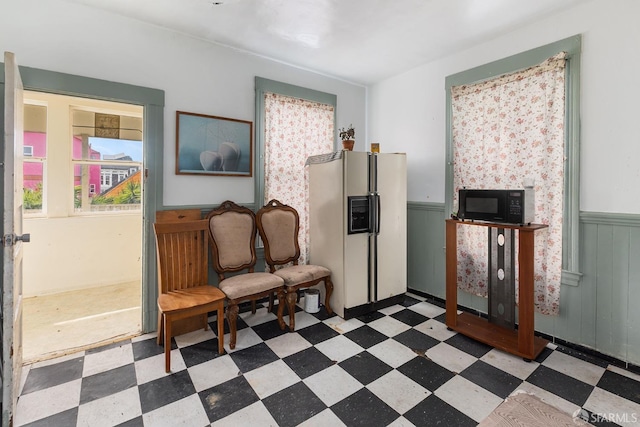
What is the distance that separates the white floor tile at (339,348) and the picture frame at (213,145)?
1.85 meters

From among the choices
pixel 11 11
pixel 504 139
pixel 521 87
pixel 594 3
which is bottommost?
pixel 504 139

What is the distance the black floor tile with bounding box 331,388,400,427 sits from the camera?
67.1 inches

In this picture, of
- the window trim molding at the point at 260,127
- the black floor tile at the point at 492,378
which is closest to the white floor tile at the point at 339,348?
the black floor tile at the point at 492,378

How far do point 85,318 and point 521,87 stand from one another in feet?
15.4

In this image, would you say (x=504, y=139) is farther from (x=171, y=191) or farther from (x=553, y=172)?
(x=171, y=191)

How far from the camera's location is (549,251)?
8.39 feet

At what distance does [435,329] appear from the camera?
9.20ft

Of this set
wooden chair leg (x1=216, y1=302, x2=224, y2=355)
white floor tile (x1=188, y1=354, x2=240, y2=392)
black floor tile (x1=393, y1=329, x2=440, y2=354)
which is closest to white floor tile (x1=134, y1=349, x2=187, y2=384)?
white floor tile (x1=188, y1=354, x2=240, y2=392)

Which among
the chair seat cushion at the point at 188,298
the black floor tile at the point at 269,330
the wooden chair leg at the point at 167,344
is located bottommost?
the black floor tile at the point at 269,330

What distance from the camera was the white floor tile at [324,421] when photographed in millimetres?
1674

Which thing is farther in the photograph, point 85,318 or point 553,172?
point 85,318

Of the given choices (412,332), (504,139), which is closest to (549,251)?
(504,139)

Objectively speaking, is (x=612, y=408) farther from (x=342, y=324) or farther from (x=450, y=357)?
(x=342, y=324)

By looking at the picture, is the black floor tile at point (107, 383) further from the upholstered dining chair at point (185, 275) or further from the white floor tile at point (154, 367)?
the upholstered dining chair at point (185, 275)
